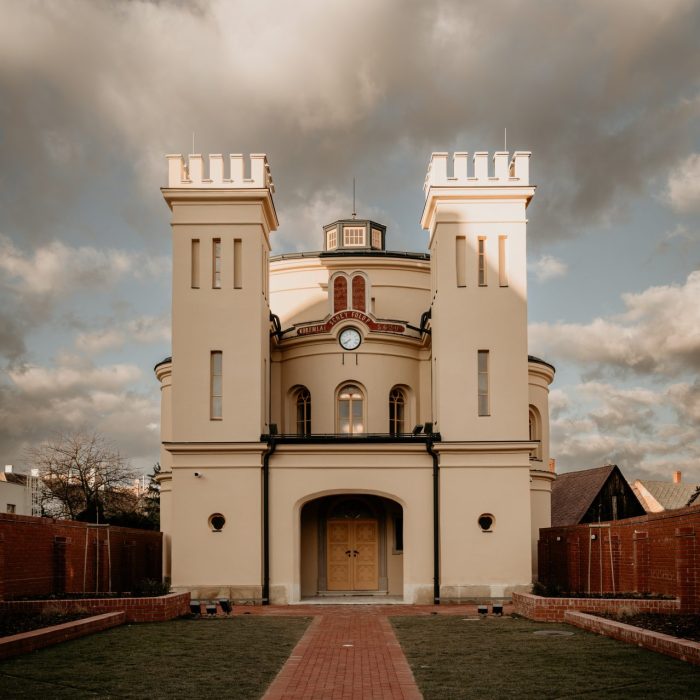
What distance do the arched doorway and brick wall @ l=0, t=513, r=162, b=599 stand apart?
18.1 feet

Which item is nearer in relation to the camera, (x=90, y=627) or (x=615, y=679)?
(x=615, y=679)

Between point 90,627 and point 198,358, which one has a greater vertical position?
point 198,358

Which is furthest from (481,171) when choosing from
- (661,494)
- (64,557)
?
(661,494)

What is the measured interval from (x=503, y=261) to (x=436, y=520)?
7994mm

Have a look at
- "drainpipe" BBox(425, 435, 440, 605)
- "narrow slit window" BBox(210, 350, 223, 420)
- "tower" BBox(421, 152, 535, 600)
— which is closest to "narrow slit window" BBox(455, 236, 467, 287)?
"tower" BBox(421, 152, 535, 600)

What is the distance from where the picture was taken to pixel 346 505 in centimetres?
2941

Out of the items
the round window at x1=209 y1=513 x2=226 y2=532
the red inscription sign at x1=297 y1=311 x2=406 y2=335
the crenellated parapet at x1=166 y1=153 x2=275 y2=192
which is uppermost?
the crenellated parapet at x1=166 y1=153 x2=275 y2=192

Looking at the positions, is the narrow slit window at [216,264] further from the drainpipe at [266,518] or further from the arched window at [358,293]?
the drainpipe at [266,518]

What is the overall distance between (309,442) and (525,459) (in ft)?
20.6

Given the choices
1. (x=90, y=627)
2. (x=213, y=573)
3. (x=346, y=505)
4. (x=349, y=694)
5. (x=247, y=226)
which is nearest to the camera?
(x=349, y=694)

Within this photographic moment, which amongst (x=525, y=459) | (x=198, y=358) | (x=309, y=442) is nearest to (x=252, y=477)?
(x=309, y=442)

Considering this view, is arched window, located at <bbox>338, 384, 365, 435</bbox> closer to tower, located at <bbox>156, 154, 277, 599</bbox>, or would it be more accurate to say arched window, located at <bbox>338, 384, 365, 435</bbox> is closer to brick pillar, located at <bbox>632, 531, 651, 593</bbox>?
tower, located at <bbox>156, 154, 277, 599</bbox>

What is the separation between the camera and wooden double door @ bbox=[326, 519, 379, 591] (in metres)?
28.8

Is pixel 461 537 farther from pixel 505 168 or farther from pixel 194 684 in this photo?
pixel 194 684
